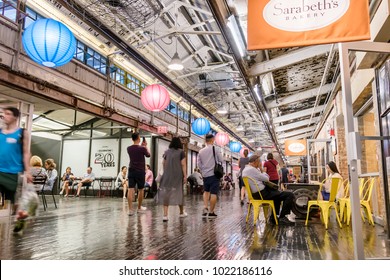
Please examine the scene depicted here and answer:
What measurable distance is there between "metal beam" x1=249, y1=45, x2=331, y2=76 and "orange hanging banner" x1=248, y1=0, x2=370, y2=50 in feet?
14.9

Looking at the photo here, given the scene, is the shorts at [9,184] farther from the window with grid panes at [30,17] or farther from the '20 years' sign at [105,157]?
the '20 years' sign at [105,157]

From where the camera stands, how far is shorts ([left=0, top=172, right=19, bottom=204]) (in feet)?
10.6

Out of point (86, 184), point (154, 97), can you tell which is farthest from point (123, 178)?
point (154, 97)

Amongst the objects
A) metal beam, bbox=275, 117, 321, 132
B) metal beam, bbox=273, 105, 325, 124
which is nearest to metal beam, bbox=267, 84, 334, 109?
metal beam, bbox=273, 105, 325, 124

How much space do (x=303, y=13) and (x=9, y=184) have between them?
344cm

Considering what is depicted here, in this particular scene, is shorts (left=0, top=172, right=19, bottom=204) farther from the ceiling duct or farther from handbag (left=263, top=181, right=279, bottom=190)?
the ceiling duct

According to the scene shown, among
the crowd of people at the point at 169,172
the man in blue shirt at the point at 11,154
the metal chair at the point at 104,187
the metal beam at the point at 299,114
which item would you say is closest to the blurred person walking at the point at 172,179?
the crowd of people at the point at 169,172

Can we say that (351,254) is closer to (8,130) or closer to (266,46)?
(266,46)

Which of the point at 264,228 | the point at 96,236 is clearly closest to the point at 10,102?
the point at 96,236

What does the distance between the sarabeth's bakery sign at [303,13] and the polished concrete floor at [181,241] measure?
2.21m

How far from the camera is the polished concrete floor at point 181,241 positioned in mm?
3023

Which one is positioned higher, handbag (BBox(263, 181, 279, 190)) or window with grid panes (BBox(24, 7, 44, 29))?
window with grid panes (BBox(24, 7, 44, 29))

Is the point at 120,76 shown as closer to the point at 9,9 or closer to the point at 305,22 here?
the point at 9,9
